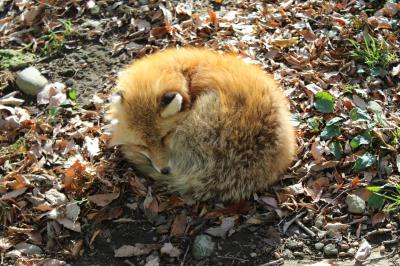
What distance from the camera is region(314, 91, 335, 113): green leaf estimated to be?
186 inches

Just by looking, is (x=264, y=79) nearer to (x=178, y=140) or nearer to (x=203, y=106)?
(x=203, y=106)

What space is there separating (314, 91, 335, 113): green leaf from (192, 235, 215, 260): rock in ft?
5.49

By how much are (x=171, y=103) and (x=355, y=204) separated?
168 centimetres

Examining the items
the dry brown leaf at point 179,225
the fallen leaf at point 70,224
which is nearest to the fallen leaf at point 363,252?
the dry brown leaf at point 179,225

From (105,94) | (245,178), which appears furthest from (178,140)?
(105,94)

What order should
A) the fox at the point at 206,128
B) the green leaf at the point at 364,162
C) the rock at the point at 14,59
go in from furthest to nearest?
the rock at the point at 14,59 → the green leaf at the point at 364,162 → the fox at the point at 206,128

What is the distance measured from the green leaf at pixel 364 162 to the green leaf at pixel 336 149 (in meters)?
0.18

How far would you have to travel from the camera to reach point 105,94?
5.05 m

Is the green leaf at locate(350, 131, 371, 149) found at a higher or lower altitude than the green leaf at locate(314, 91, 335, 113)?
lower

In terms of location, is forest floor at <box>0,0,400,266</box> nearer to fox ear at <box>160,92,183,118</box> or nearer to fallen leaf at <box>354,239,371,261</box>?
fallen leaf at <box>354,239,371,261</box>

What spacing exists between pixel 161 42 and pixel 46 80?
126 cm

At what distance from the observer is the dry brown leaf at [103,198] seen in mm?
4176

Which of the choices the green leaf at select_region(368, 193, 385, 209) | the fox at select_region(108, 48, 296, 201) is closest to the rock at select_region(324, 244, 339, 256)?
the green leaf at select_region(368, 193, 385, 209)

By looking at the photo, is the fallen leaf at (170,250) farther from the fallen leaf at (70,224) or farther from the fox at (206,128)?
the fallen leaf at (70,224)
